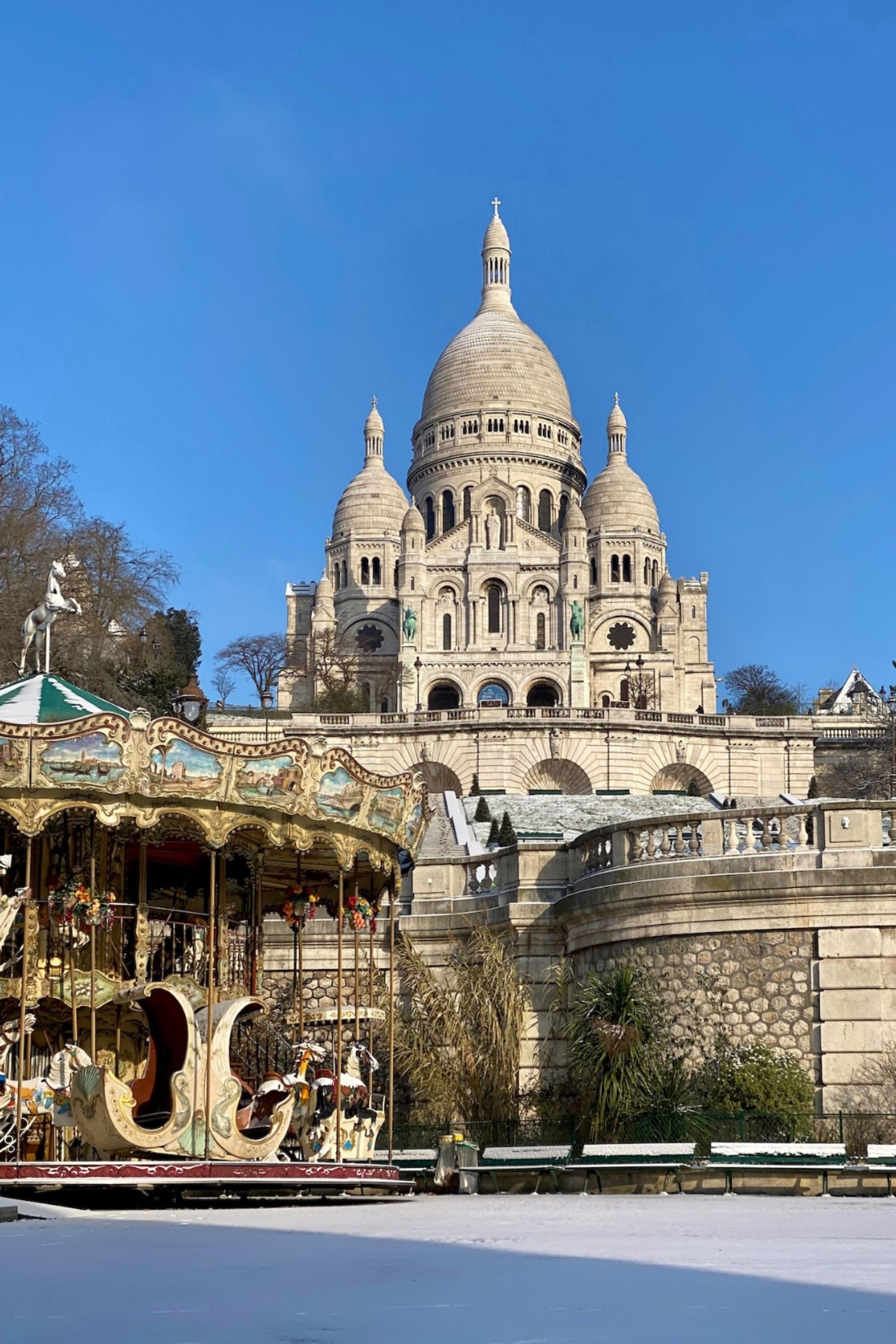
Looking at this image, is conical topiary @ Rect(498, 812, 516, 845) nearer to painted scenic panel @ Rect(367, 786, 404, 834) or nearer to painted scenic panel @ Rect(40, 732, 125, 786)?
painted scenic panel @ Rect(367, 786, 404, 834)

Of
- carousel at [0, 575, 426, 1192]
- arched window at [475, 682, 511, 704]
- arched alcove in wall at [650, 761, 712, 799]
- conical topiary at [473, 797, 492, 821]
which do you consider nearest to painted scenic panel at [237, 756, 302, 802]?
carousel at [0, 575, 426, 1192]

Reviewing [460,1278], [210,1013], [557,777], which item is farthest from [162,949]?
[557,777]

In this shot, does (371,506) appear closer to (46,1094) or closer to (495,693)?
(495,693)

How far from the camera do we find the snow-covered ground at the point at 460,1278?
28.8 feet

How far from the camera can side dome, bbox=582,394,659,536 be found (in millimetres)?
128750

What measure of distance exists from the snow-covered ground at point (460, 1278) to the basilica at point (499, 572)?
82.7 metres

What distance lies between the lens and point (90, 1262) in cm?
1202

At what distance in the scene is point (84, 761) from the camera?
18859 millimetres

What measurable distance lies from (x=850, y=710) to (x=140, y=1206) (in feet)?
279

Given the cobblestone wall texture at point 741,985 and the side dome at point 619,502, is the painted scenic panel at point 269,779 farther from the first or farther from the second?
the side dome at point 619,502

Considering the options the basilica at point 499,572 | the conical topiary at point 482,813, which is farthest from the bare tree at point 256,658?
the conical topiary at point 482,813

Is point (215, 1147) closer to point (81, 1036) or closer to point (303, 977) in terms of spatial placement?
point (81, 1036)

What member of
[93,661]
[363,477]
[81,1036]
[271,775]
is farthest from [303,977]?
[363,477]

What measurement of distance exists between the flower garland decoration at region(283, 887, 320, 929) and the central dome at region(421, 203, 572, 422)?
107 metres
